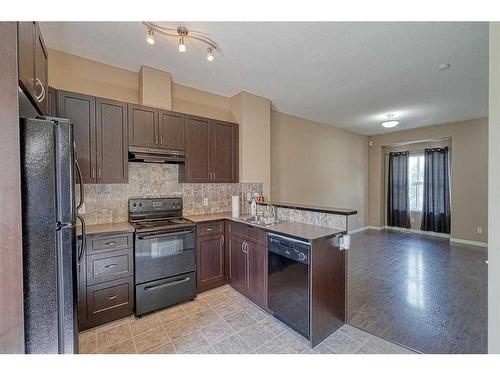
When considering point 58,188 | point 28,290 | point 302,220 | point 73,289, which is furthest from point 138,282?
point 302,220

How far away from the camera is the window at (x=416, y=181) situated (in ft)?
19.6

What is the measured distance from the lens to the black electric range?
2285 millimetres

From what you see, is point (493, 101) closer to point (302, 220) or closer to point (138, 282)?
point (302, 220)

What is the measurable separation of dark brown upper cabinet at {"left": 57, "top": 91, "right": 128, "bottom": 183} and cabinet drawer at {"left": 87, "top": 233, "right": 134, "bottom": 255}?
64 centimetres

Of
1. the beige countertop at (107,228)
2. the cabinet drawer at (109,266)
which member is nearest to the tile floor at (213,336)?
the cabinet drawer at (109,266)

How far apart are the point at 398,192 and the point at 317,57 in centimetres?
543

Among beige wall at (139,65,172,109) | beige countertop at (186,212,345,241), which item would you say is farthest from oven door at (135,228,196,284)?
beige wall at (139,65,172,109)

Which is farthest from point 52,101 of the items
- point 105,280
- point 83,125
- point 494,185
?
point 494,185

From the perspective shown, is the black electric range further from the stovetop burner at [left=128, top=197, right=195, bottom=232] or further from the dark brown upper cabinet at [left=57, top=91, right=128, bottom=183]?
the dark brown upper cabinet at [left=57, top=91, right=128, bottom=183]

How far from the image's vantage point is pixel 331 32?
83.0 inches

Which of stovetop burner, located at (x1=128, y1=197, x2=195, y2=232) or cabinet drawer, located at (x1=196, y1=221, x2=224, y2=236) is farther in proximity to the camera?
Answer: cabinet drawer, located at (x1=196, y1=221, x2=224, y2=236)

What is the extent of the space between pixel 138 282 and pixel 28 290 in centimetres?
115

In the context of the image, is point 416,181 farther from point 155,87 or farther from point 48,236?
point 48,236

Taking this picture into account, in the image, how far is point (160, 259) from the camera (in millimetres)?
2393
